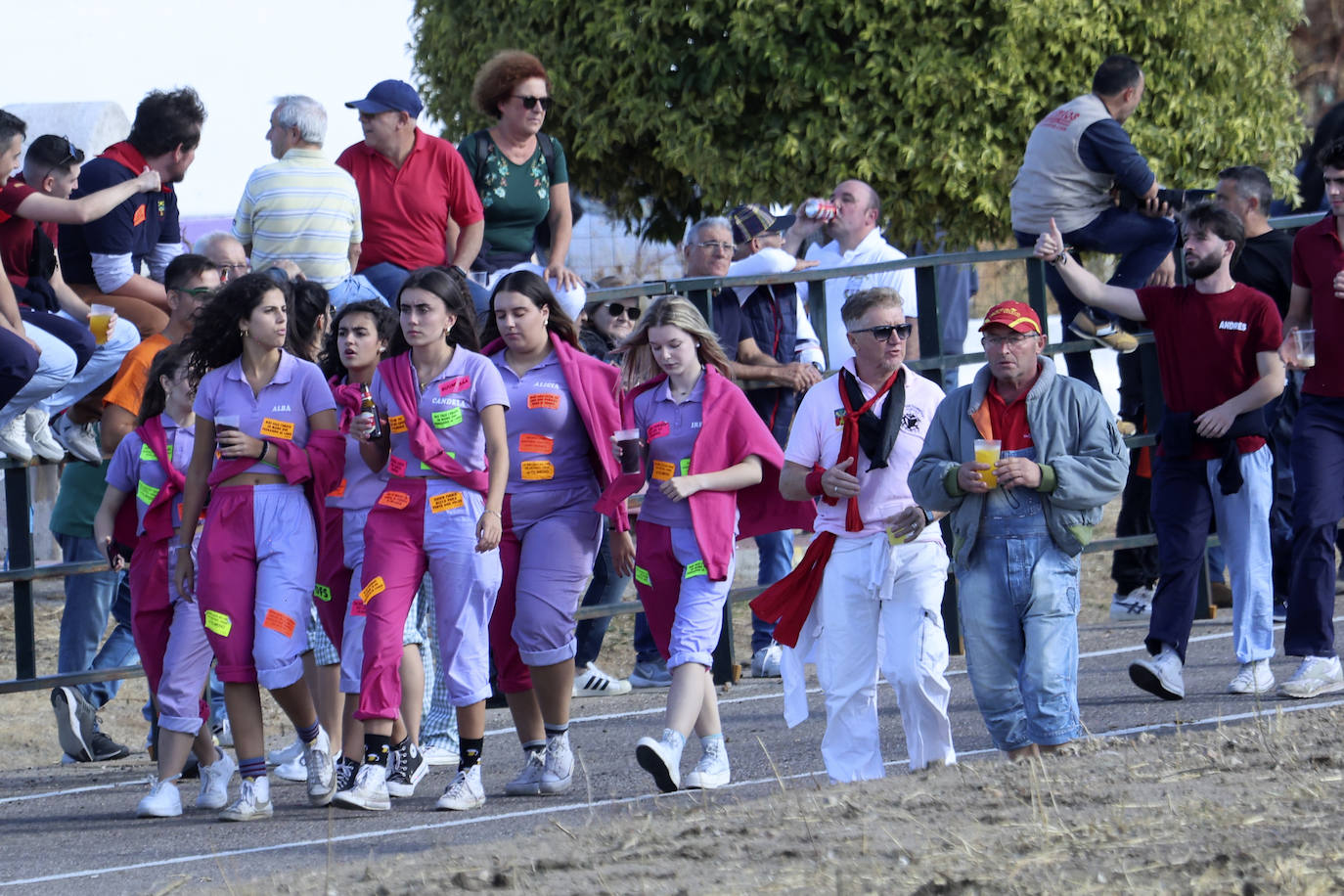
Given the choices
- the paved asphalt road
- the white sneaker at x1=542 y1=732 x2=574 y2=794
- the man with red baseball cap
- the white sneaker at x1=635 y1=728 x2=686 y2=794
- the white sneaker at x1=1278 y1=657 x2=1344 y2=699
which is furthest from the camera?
the white sneaker at x1=1278 y1=657 x2=1344 y2=699

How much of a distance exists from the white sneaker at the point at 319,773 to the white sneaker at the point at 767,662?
10.5 ft

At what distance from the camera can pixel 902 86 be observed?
55.4 ft

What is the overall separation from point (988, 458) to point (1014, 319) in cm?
50

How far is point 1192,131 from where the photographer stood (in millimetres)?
17359

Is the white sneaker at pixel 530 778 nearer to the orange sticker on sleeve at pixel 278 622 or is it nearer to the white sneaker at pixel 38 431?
the orange sticker on sleeve at pixel 278 622

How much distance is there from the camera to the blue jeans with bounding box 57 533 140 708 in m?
9.23

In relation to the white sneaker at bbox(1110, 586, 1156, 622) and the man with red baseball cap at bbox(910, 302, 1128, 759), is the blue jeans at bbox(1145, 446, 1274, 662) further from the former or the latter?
the white sneaker at bbox(1110, 586, 1156, 622)

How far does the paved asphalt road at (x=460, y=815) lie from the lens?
6.64 metres

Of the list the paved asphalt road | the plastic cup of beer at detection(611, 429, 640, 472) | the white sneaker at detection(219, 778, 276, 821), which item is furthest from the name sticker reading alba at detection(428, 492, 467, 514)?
the white sneaker at detection(219, 778, 276, 821)

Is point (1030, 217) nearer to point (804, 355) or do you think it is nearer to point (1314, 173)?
point (804, 355)

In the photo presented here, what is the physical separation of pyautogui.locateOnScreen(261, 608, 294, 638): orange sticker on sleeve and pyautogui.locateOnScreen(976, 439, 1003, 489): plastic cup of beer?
2645 mm

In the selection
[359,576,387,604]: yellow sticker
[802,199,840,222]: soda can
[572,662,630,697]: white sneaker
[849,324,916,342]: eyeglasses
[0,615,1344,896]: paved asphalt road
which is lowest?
[572,662,630,697]: white sneaker

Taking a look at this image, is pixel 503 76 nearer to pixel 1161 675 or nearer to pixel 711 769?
pixel 711 769

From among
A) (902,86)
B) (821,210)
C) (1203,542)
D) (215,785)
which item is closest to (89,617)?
(215,785)
